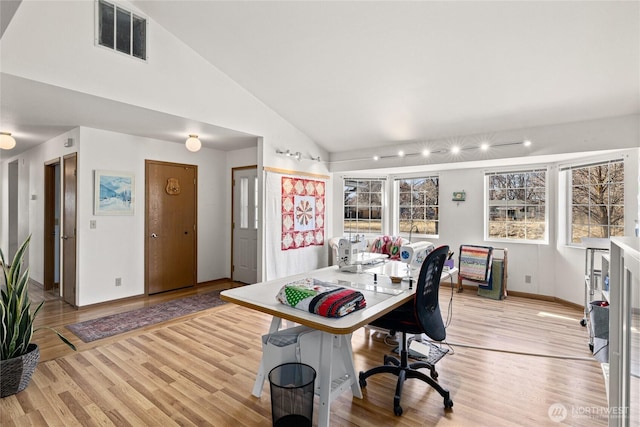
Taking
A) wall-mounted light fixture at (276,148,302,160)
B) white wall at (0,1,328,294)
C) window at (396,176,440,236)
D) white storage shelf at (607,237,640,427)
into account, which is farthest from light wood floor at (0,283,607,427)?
wall-mounted light fixture at (276,148,302,160)

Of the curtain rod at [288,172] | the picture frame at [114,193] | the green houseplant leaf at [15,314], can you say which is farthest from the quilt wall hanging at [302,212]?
the green houseplant leaf at [15,314]

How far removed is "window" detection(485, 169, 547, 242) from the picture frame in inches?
207

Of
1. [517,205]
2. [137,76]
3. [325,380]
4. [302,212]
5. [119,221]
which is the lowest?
[325,380]

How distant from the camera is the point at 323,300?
1727mm

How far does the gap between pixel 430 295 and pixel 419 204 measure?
12.4 feet

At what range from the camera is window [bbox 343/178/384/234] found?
6020 mm

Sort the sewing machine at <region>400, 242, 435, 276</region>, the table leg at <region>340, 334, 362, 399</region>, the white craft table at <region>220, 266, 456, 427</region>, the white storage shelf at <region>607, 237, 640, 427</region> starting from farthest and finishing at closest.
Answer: the sewing machine at <region>400, 242, 435, 276</region>, the table leg at <region>340, 334, 362, 399</region>, the white craft table at <region>220, 266, 456, 427</region>, the white storage shelf at <region>607, 237, 640, 427</region>

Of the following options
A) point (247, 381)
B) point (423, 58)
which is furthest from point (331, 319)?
point (423, 58)

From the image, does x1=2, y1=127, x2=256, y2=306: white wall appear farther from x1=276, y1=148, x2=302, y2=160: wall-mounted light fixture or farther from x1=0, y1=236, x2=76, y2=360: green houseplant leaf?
x1=0, y1=236, x2=76, y2=360: green houseplant leaf

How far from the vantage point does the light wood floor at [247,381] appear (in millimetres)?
2018

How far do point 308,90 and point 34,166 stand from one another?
15.7ft

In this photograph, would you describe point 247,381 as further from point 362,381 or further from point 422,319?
point 422,319

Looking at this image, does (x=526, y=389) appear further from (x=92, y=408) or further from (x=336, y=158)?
(x=336, y=158)

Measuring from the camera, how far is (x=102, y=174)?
13.6ft
